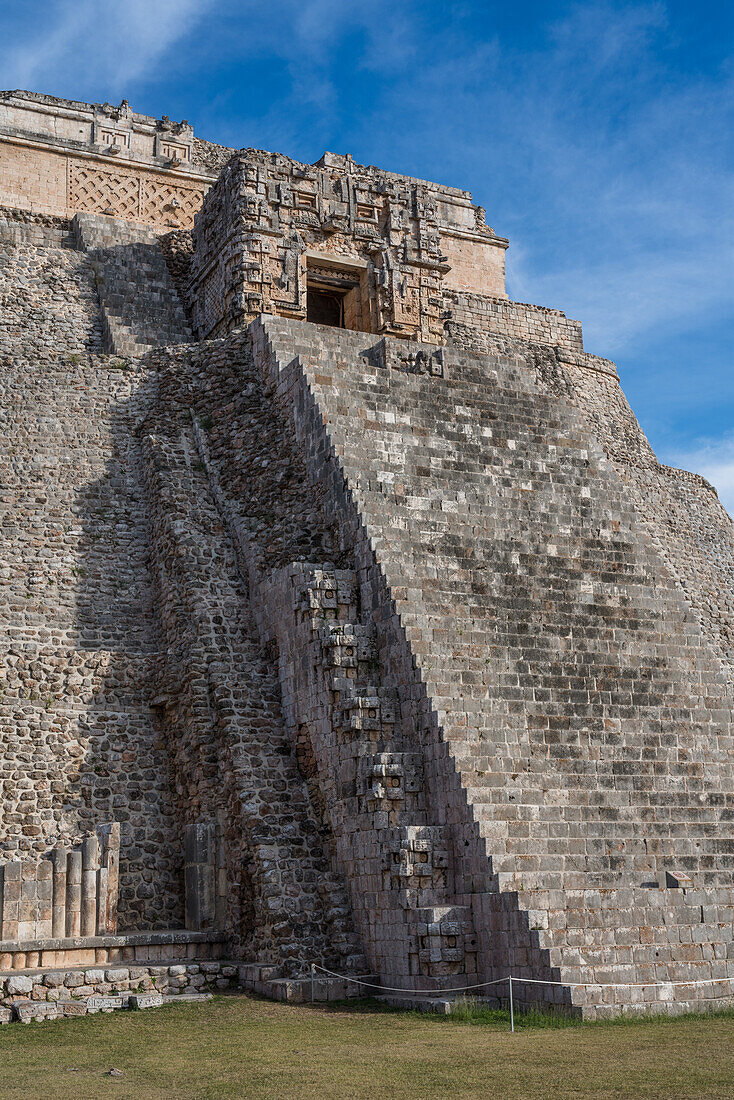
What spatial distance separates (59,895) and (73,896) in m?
0.14

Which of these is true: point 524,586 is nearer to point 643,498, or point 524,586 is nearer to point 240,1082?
point 240,1082

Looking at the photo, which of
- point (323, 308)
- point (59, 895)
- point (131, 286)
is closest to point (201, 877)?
point (59, 895)

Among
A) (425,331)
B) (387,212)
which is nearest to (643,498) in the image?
(425,331)

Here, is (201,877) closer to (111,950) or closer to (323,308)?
(111,950)

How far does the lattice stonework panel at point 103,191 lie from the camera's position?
25.1m

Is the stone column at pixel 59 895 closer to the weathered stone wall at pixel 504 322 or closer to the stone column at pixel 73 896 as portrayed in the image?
the stone column at pixel 73 896

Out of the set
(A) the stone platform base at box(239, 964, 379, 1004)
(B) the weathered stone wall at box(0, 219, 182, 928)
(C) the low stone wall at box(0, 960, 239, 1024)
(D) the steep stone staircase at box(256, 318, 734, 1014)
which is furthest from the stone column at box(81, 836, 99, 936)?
(D) the steep stone staircase at box(256, 318, 734, 1014)

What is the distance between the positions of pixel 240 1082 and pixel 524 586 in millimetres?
7888

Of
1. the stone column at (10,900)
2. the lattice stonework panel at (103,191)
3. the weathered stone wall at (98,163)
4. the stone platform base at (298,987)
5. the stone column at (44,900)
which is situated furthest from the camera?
the lattice stonework panel at (103,191)

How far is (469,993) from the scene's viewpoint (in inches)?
416

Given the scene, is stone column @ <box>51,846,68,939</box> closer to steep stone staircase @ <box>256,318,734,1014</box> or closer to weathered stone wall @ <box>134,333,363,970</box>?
weathered stone wall @ <box>134,333,363,970</box>

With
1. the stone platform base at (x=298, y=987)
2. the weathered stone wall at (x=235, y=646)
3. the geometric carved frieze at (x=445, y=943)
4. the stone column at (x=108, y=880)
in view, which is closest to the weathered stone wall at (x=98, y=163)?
the weathered stone wall at (x=235, y=646)

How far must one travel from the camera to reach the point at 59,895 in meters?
11.5

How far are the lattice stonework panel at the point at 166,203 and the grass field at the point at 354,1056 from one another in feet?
62.2
